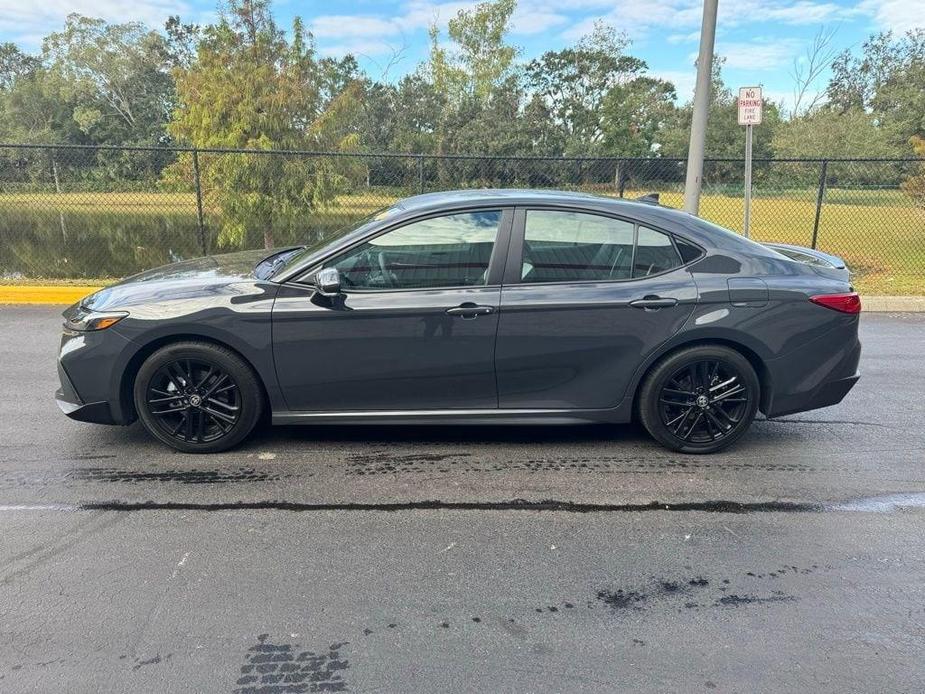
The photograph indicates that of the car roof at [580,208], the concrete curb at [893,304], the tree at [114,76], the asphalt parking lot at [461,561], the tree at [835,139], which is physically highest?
the tree at [114,76]

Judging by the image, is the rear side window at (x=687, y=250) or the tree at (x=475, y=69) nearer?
the rear side window at (x=687, y=250)

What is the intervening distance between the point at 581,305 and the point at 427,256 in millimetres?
960

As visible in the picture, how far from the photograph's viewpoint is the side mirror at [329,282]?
3.70 metres

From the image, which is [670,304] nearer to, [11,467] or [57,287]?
[11,467]

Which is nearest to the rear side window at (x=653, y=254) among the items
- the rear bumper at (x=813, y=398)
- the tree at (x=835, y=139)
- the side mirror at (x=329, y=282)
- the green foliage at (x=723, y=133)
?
the rear bumper at (x=813, y=398)

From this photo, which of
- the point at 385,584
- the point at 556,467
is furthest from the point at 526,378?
the point at 385,584

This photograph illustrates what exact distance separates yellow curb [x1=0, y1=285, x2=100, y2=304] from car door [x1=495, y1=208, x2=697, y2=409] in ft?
23.2

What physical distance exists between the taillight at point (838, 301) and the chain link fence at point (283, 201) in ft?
28.3

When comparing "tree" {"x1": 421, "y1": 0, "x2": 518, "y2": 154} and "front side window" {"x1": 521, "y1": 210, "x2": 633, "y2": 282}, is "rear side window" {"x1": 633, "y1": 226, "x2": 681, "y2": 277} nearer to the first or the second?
"front side window" {"x1": 521, "y1": 210, "x2": 633, "y2": 282}

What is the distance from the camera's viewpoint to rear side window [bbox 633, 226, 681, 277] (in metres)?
3.97

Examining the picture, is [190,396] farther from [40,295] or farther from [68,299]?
[40,295]

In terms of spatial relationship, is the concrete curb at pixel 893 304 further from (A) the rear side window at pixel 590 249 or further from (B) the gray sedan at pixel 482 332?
(A) the rear side window at pixel 590 249

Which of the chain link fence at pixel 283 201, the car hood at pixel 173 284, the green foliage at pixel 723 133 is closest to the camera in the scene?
the car hood at pixel 173 284

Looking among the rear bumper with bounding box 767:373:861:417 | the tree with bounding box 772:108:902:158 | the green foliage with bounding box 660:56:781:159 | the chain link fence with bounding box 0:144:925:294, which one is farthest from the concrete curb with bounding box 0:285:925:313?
the green foliage with bounding box 660:56:781:159
